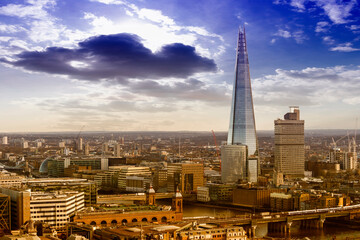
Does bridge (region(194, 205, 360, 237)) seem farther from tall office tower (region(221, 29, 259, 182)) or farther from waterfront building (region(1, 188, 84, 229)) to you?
tall office tower (region(221, 29, 259, 182))

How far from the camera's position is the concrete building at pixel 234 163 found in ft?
214

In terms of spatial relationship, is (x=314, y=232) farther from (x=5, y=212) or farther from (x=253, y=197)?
(x=5, y=212)

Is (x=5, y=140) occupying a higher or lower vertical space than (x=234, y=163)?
higher

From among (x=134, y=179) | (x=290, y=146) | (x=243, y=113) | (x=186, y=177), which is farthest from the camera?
(x=290, y=146)

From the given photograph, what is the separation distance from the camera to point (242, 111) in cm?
6925

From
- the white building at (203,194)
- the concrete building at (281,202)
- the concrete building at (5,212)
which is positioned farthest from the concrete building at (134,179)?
the concrete building at (5,212)

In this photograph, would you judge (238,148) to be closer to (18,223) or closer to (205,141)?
(18,223)

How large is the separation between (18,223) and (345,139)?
106 m

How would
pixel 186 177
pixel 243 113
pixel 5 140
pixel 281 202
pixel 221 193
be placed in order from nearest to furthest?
pixel 281 202 < pixel 221 193 < pixel 186 177 < pixel 243 113 < pixel 5 140

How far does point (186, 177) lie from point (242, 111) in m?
12.9

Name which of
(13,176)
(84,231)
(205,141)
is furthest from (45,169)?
(205,141)

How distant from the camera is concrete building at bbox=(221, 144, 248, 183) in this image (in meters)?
65.2

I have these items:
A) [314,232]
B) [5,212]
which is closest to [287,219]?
[314,232]

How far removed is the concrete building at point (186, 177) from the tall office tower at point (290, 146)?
17.7 metres
